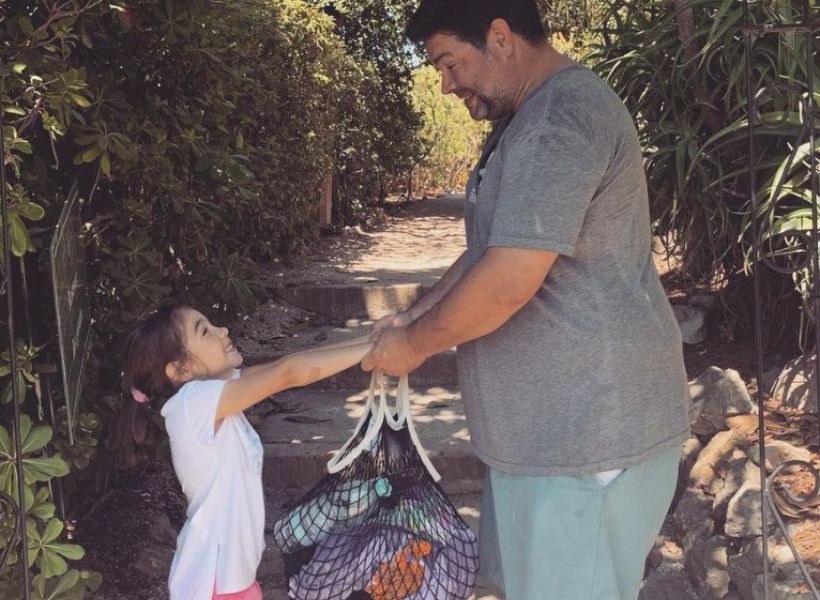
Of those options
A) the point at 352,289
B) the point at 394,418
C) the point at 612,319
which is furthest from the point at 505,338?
the point at 352,289

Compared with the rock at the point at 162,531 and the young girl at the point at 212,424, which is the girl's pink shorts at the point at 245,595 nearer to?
the young girl at the point at 212,424

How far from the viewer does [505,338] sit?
216 centimetres

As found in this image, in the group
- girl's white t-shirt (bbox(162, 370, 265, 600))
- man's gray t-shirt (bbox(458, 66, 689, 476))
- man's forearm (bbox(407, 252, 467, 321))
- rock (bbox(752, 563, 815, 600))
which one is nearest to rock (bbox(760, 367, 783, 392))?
rock (bbox(752, 563, 815, 600))

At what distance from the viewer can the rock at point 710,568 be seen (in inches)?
147

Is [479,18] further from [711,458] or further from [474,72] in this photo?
[711,458]

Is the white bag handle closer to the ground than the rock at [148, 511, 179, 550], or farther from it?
farther from it

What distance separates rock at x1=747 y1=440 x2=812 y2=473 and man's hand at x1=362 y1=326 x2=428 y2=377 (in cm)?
231

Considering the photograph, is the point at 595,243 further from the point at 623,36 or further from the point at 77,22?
the point at 623,36

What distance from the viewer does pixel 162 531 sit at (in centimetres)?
429

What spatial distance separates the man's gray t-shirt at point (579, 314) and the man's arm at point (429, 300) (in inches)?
14.8

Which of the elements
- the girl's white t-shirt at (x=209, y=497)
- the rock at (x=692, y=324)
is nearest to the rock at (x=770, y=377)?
the rock at (x=692, y=324)

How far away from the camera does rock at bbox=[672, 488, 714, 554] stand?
161 inches

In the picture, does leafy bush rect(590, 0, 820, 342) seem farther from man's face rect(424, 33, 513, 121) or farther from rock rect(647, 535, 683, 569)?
man's face rect(424, 33, 513, 121)

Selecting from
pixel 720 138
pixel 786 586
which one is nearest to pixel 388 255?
pixel 720 138
